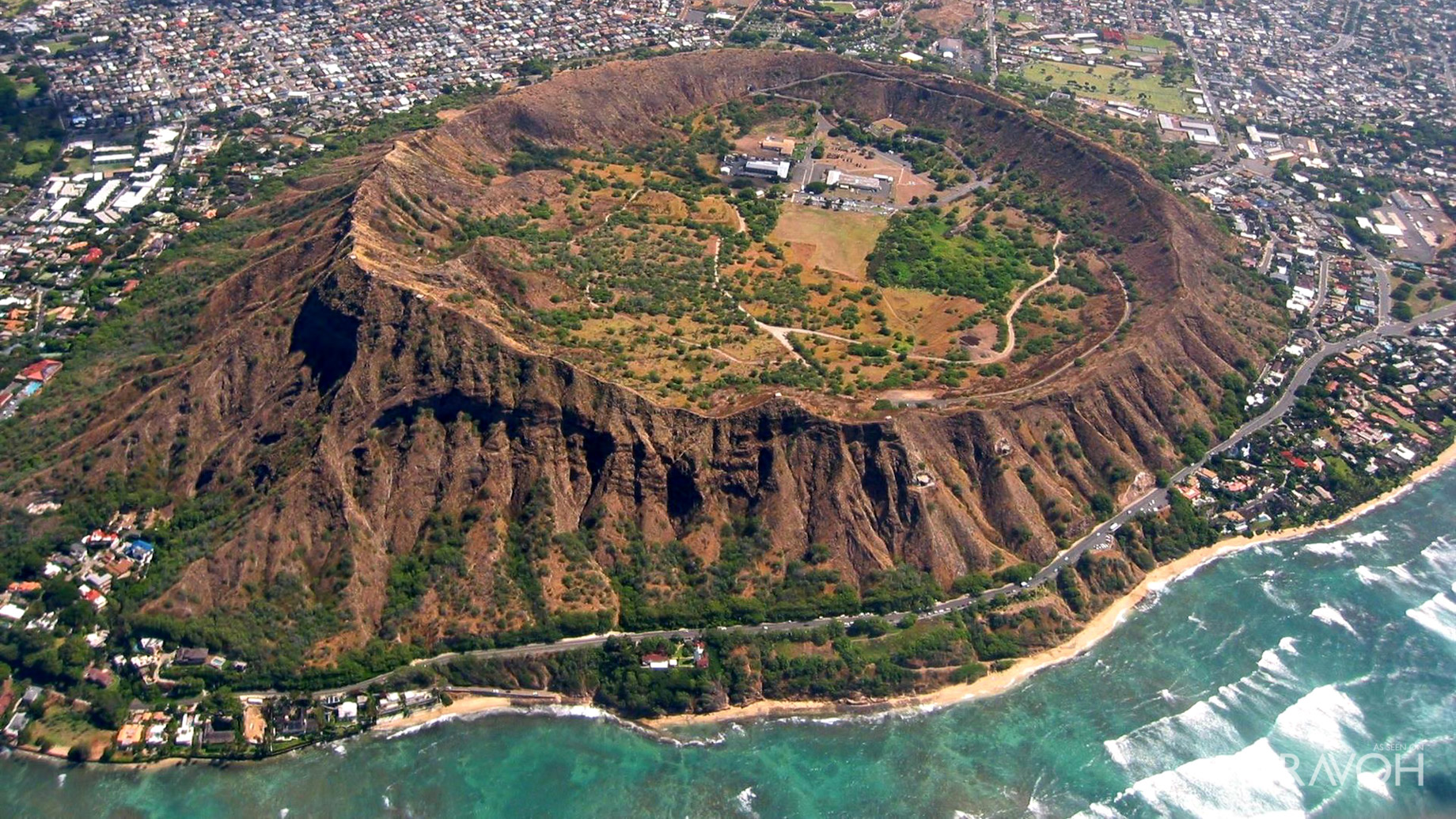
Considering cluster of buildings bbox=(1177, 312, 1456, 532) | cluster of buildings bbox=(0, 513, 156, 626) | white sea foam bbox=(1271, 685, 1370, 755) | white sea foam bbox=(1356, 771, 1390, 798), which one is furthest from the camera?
cluster of buildings bbox=(1177, 312, 1456, 532)

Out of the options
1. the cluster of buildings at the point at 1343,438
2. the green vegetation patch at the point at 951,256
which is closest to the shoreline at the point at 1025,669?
the cluster of buildings at the point at 1343,438

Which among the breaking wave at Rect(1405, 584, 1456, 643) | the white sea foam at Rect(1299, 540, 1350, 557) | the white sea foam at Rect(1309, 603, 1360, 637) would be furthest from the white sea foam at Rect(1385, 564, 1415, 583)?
the white sea foam at Rect(1309, 603, 1360, 637)

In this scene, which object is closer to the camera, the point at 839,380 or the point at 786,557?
the point at 786,557

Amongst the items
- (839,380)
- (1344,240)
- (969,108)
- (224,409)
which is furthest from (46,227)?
(1344,240)

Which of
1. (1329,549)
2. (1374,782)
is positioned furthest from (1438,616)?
(1374,782)

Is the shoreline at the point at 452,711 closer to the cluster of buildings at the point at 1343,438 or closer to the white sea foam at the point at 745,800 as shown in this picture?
the white sea foam at the point at 745,800

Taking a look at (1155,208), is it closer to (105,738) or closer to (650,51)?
(650,51)

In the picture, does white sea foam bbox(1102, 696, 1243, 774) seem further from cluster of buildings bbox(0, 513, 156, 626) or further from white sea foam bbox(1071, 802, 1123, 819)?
cluster of buildings bbox(0, 513, 156, 626)
